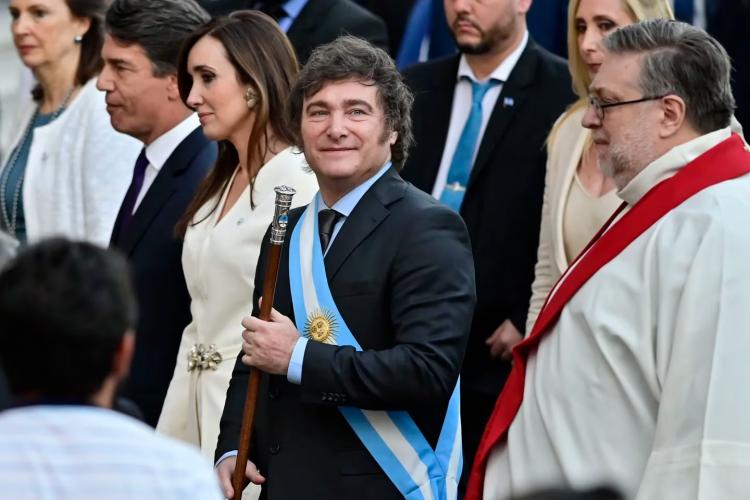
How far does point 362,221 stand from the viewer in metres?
4.63

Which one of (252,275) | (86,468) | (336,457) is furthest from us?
(252,275)

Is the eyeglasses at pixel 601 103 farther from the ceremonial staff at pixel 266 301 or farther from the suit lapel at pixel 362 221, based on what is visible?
the ceremonial staff at pixel 266 301

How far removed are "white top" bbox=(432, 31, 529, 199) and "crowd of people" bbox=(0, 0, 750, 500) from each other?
0.05 ft

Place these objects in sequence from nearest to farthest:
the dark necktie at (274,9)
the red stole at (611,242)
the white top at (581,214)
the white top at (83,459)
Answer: the white top at (83,459), the red stole at (611,242), the white top at (581,214), the dark necktie at (274,9)

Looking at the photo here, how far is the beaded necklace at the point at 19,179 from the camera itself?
7.31 meters

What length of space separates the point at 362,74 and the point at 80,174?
2.57 m

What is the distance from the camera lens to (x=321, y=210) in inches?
188

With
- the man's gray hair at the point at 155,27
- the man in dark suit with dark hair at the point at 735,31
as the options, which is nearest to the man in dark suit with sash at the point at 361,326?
the man's gray hair at the point at 155,27

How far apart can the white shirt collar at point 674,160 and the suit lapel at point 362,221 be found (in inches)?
26.6

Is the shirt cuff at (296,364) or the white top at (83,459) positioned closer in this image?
the white top at (83,459)

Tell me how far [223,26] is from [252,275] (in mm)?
912

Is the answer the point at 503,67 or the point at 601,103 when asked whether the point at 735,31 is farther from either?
the point at 601,103

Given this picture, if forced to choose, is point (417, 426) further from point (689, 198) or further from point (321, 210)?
point (689, 198)

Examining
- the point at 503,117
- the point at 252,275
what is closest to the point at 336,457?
the point at 252,275
